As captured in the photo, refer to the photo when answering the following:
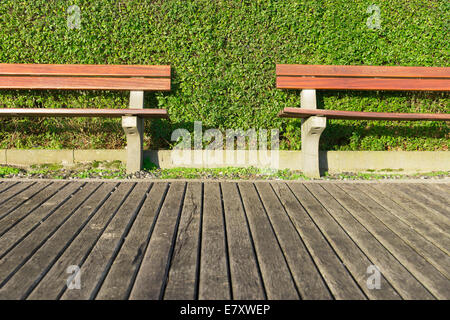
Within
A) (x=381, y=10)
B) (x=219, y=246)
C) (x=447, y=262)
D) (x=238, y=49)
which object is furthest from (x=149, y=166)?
(x=381, y=10)

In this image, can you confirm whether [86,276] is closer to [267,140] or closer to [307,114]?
[307,114]

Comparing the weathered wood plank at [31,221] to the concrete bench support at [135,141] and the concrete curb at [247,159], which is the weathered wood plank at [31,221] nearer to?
the concrete bench support at [135,141]

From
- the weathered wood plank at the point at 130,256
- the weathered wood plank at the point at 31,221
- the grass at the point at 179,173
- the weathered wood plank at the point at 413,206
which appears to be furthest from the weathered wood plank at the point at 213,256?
the weathered wood plank at the point at 413,206

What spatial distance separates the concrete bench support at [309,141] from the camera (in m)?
3.62

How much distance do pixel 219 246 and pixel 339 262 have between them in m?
0.63

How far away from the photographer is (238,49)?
3945mm

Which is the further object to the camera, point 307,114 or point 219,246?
point 307,114

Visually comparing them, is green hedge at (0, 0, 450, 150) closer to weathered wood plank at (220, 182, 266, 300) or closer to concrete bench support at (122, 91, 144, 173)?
concrete bench support at (122, 91, 144, 173)

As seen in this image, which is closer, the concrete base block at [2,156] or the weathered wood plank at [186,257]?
the weathered wood plank at [186,257]

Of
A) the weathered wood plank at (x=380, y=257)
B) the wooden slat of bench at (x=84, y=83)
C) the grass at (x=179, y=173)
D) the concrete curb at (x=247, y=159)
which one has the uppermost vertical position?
the wooden slat of bench at (x=84, y=83)

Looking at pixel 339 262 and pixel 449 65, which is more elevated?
pixel 449 65

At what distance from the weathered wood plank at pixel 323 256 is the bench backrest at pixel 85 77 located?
6.61ft

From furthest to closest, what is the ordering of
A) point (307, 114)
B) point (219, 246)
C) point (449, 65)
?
1. point (449, 65)
2. point (307, 114)
3. point (219, 246)

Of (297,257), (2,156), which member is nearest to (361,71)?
(297,257)
